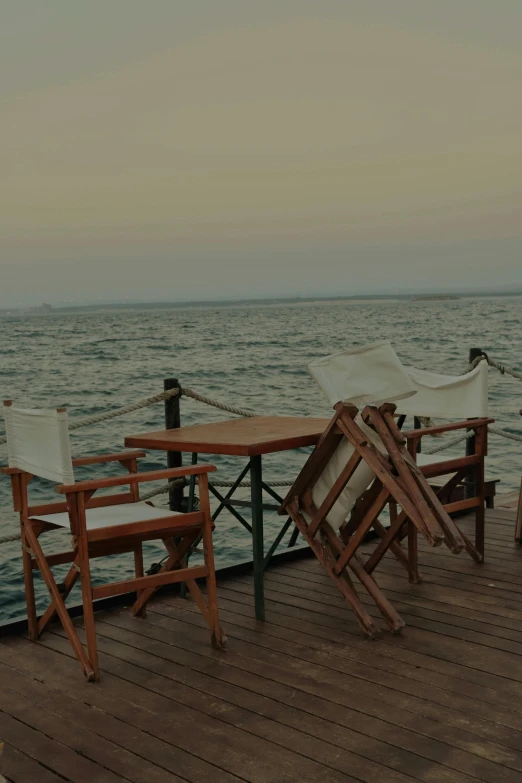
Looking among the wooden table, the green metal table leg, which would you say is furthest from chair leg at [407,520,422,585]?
the green metal table leg

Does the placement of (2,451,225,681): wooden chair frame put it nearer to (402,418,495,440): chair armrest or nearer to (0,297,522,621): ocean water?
(402,418,495,440): chair armrest

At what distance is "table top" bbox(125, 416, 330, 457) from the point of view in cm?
352

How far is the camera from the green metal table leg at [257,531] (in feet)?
12.0

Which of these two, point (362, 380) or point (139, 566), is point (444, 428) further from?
point (139, 566)

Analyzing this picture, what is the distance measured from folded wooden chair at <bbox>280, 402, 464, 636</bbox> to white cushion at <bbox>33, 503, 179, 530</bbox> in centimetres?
59

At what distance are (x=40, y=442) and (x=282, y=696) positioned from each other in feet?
4.08

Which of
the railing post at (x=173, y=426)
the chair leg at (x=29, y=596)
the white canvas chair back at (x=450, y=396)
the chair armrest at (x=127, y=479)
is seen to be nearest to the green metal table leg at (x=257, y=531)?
the chair armrest at (x=127, y=479)

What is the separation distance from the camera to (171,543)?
3629mm

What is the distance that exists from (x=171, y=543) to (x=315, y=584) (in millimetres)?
892

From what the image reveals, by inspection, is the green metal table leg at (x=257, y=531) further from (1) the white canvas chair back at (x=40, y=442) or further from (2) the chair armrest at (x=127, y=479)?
(1) the white canvas chair back at (x=40, y=442)

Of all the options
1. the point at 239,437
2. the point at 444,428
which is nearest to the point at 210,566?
the point at 239,437

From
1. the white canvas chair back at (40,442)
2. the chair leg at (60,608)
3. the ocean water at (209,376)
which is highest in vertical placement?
the white canvas chair back at (40,442)

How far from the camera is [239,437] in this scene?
375 cm

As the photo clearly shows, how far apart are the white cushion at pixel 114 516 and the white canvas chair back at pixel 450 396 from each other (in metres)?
1.66
